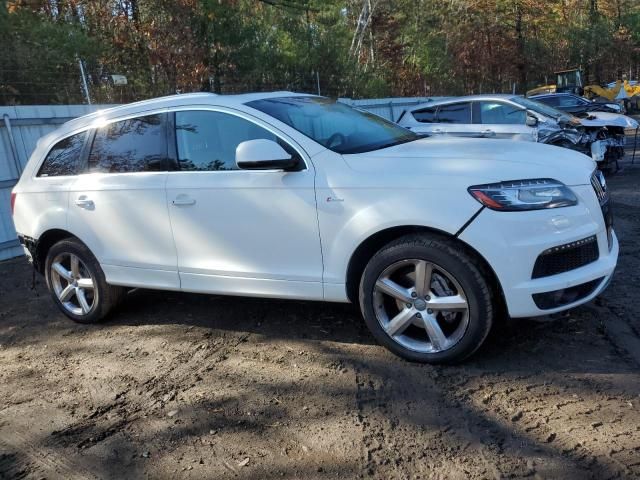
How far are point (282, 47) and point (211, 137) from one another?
14149 mm

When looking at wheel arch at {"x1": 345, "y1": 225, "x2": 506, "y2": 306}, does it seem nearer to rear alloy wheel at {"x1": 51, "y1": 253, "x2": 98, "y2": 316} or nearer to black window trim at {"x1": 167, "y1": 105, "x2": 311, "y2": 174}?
black window trim at {"x1": 167, "y1": 105, "x2": 311, "y2": 174}

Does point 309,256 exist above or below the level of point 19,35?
below

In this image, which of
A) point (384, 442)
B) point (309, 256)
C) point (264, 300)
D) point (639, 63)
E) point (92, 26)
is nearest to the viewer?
point (384, 442)

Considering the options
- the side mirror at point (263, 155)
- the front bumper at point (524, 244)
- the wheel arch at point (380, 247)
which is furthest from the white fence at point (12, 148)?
the front bumper at point (524, 244)

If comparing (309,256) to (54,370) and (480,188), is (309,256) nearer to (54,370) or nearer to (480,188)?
(480,188)

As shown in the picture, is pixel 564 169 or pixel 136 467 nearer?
pixel 136 467

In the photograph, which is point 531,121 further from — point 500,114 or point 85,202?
point 85,202

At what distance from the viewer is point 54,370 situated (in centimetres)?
429

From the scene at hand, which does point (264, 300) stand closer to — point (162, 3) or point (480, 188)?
point (480, 188)

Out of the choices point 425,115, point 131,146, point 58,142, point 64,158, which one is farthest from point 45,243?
point 425,115

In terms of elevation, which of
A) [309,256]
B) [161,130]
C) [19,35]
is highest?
[19,35]

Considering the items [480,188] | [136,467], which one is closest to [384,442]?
[136,467]

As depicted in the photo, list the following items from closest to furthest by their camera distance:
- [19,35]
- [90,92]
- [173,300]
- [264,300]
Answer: [264,300], [173,300], [90,92], [19,35]

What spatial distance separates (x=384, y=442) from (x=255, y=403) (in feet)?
2.88
